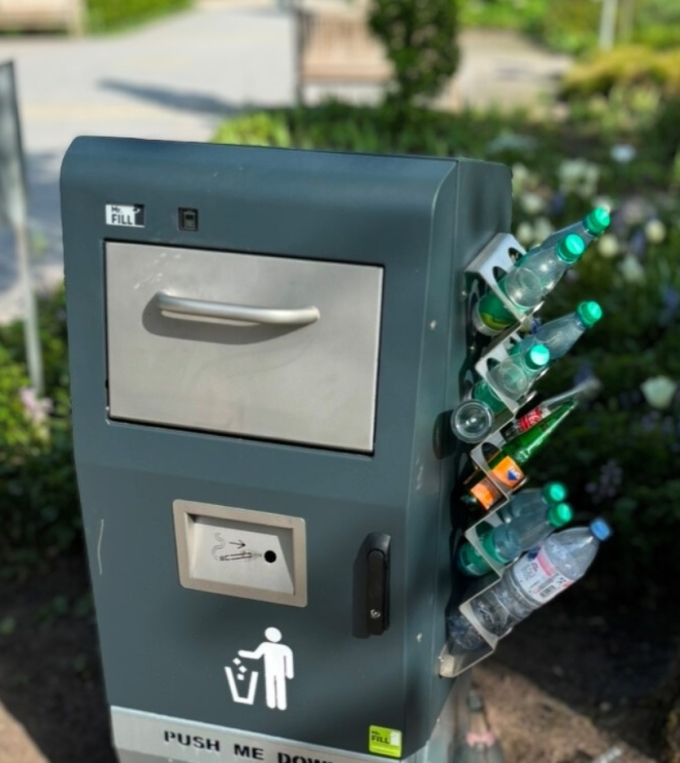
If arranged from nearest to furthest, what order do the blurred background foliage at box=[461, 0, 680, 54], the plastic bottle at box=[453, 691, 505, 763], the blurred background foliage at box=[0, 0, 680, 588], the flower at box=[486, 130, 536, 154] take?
the plastic bottle at box=[453, 691, 505, 763]
the blurred background foliage at box=[0, 0, 680, 588]
the flower at box=[486, 130, 536, 154]
the blurred background foliage at box=[461, 0, 680, 54]

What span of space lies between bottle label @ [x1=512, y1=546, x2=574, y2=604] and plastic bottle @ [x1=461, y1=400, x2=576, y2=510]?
14 cm

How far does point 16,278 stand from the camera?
688cm

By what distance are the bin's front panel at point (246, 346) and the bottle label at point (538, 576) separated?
480 mm

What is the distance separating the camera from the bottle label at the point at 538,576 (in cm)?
229

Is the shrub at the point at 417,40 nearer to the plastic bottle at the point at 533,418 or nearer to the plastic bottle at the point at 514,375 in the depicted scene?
the plastic bottle at the point at 533,418

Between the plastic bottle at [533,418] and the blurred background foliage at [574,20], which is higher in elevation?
the plastic bottle at [533,418]

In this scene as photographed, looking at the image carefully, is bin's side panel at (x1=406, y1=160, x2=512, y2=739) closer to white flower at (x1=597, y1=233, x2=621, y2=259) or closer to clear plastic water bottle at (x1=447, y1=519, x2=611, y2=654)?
clear plastic water bottle at (x1=447, y1=519, x2=611, y2=654)

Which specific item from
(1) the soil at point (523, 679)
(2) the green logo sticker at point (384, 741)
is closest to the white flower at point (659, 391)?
(1) the soil at point (523, 679)

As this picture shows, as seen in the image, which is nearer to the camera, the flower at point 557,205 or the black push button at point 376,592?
the black push button at point 376,592

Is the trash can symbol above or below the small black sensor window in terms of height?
below

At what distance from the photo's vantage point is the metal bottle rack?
7.10 feet

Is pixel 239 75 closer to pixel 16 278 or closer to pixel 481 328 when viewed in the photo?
pixel 16 278

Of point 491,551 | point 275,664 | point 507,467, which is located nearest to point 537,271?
point 507,467

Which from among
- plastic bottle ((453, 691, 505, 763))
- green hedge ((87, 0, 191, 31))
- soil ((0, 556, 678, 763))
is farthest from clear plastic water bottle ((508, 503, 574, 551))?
green hedge ((87, 0, 191, 31))
